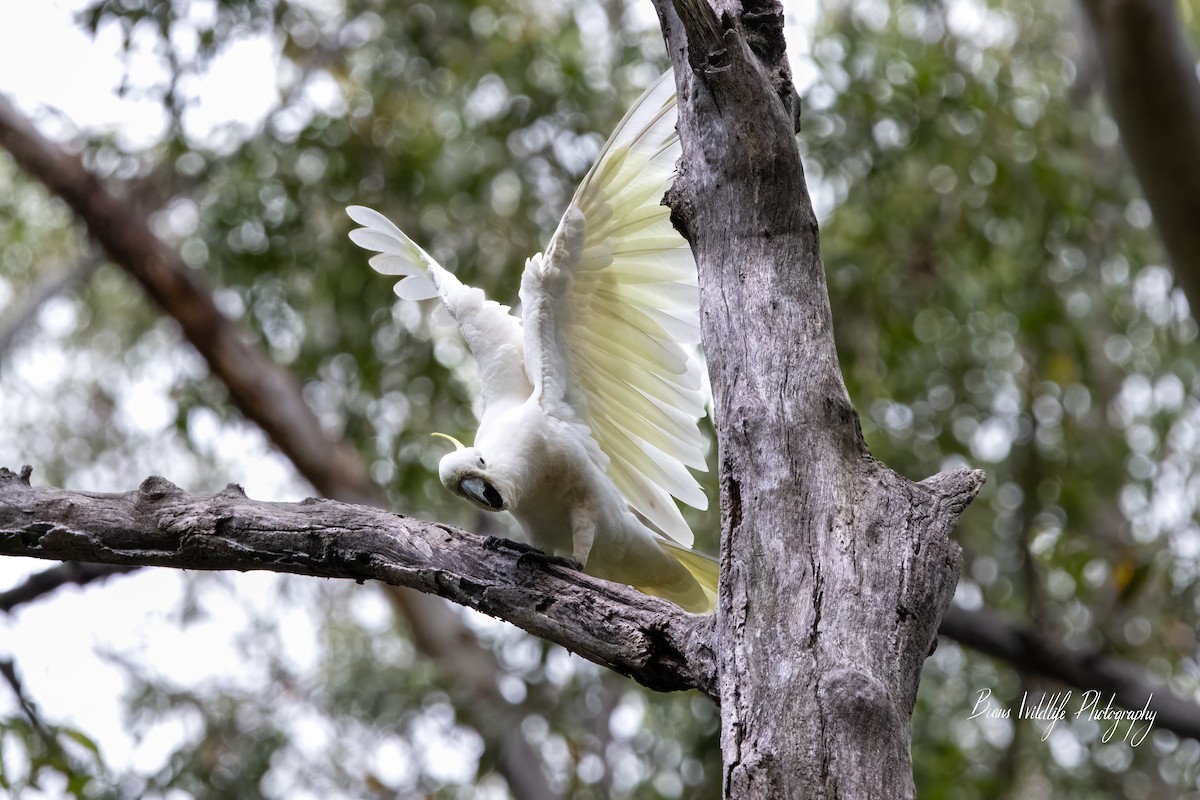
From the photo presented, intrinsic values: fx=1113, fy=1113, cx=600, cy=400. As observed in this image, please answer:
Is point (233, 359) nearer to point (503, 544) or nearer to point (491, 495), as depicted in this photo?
point (491, 495)

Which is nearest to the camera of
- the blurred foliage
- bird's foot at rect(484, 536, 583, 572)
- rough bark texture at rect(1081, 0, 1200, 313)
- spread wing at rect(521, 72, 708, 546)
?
bird's foot at rect(484, 536, 583, 572)

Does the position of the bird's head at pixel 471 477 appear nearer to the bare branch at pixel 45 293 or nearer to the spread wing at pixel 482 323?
the spread wing at pixel 482 323

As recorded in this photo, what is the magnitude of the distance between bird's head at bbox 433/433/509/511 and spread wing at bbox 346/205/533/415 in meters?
0.25

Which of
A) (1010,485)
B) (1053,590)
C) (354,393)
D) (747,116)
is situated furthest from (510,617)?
(1053,590)

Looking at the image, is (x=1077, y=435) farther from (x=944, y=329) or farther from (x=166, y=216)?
(x=166, y=216)

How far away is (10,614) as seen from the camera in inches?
75.5

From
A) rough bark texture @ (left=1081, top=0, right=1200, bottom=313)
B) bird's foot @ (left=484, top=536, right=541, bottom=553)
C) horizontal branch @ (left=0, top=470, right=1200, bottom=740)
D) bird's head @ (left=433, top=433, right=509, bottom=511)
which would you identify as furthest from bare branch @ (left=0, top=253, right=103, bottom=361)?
rough bark texture @ (left=1081, top=0, right=1200, bottom=313)

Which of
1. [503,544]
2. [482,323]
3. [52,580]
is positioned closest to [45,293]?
[52,580]

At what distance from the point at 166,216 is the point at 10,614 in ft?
9.48

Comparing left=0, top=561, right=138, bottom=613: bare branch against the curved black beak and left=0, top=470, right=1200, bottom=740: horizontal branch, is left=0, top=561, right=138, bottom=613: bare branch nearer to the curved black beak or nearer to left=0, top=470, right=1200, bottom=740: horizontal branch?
left=0, top=470, right=1200, bottom=740: horizontal branch

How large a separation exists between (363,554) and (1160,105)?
1.76 m

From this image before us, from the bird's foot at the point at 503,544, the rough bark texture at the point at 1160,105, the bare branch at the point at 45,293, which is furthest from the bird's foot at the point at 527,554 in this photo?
the bare branch at the point at 45,293

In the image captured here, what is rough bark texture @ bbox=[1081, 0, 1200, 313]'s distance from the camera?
2152 mm

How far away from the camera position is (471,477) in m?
1.57
